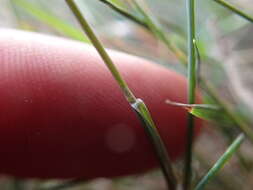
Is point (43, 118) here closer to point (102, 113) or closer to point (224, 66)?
point (102, 113)

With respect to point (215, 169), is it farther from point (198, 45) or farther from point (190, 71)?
point (198, 45)

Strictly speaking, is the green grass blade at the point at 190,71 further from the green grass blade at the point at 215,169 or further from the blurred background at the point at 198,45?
the blurred background at the point at 198,45

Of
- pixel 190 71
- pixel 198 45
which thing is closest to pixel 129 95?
pixel 190 71

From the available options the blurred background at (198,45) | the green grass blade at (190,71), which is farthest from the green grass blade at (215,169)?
the blurred background at (198,45)

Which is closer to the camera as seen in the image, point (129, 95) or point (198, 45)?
point (129, 95)

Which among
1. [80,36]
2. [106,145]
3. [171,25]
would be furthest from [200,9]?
[106,145]

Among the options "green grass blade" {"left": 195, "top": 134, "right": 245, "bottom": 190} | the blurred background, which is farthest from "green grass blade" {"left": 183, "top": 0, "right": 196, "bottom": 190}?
the blurred background
